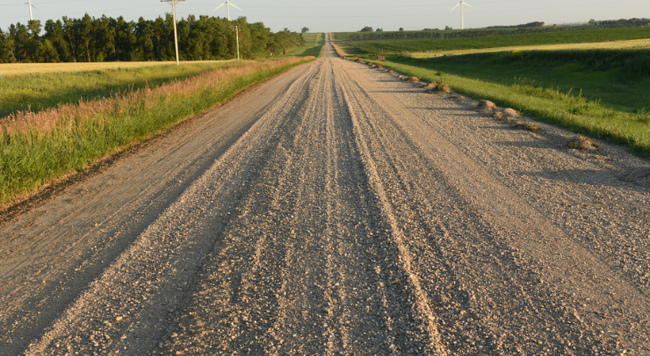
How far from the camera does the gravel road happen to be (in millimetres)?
3094

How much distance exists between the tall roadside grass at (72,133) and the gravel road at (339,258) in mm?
682

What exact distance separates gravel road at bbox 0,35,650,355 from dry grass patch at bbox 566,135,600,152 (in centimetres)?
23

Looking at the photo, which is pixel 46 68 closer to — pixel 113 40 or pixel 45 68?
pixel 45 68

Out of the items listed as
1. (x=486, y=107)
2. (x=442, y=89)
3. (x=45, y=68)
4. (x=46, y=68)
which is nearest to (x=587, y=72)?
(x=442, y=89)

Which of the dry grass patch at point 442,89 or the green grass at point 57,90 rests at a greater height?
the green grass at point 57,90

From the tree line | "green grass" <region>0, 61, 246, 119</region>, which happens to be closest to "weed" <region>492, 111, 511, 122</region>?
"green grass" <region>0, 61, 246, 119</region>

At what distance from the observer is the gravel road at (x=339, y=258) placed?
309 centimetres

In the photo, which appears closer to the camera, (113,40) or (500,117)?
(500,117)

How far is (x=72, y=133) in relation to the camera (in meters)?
8.42

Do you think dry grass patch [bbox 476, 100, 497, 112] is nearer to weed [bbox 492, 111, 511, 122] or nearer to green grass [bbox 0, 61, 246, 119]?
weed [bbox 492, 111, 511, 122]

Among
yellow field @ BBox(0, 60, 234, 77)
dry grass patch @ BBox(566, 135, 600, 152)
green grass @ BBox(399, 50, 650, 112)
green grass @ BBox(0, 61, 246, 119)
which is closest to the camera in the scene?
dry grass patch @ BBox(566, 135, 600, 152)

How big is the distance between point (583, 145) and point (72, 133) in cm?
1027

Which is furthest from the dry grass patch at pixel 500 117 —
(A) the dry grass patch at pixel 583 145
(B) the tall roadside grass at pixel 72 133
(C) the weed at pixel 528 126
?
(B) the tall roadside grass at pixel 72 133

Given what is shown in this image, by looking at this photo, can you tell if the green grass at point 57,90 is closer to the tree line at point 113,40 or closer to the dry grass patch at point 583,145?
the dry grass patch at point 583,145
